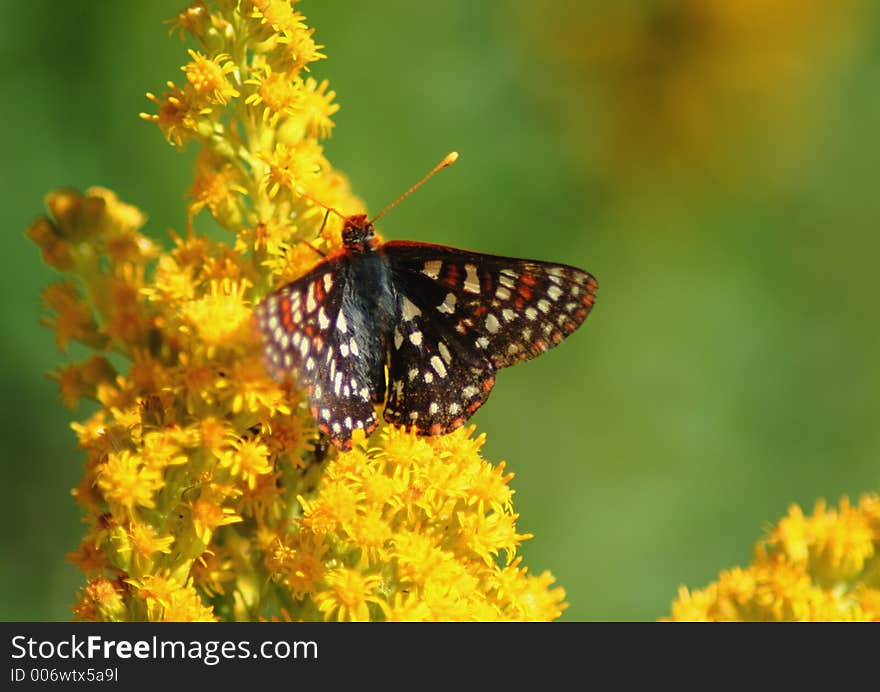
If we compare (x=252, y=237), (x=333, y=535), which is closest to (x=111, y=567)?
(x=333, y=535)

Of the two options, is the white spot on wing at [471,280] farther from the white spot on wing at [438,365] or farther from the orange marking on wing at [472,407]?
the orange marking on wing at [472,407]

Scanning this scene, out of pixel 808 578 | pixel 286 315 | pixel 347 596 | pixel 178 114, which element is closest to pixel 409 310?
pixel 286 315

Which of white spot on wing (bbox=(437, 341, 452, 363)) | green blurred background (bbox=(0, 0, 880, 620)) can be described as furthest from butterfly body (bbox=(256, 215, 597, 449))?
green blurred background (bbox=(0, 0, 880, 620))

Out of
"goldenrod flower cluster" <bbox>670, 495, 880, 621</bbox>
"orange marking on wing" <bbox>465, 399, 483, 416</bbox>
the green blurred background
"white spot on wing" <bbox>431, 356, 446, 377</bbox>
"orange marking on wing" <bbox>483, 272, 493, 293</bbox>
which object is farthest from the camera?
the green blurred background

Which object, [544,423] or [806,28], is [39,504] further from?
[806,28]

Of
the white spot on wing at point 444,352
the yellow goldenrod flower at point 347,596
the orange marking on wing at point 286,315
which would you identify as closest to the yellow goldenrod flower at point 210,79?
the orange marking on wing at point 286,315

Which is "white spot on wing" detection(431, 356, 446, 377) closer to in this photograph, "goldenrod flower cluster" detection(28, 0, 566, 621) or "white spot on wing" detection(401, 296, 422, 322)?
"white spot on wing" detection(401, 296, 422, 322)
